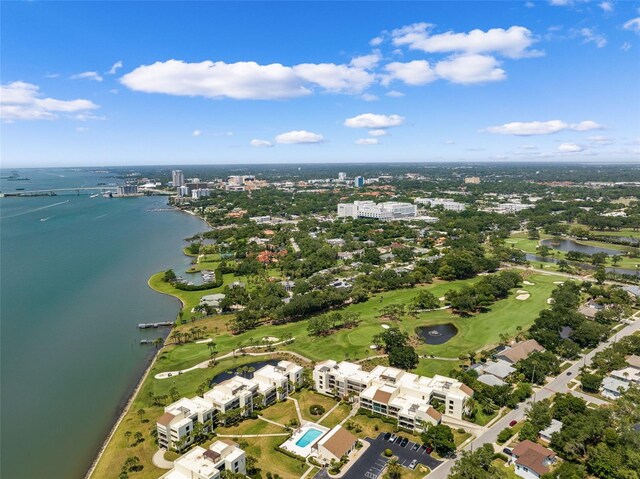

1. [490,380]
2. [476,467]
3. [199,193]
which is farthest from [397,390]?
[199,193]

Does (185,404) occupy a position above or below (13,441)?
above

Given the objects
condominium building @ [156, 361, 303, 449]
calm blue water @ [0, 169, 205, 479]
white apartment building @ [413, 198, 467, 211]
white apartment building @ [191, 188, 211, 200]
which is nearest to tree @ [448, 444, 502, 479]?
condominium building @ [156, 361, 303, 449]

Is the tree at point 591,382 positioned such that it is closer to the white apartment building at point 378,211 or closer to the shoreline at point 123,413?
the shoreline at point 123,413

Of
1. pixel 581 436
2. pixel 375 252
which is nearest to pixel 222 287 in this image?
pixel 375 252

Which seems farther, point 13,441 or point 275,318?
point 275,318

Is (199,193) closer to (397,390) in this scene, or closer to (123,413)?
(123,413)

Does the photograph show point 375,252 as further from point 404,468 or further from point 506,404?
point 404,468

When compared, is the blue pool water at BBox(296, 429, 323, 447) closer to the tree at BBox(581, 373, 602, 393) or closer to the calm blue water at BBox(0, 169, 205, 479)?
the calm blue water at BBox(0, 169, 205, 479)
